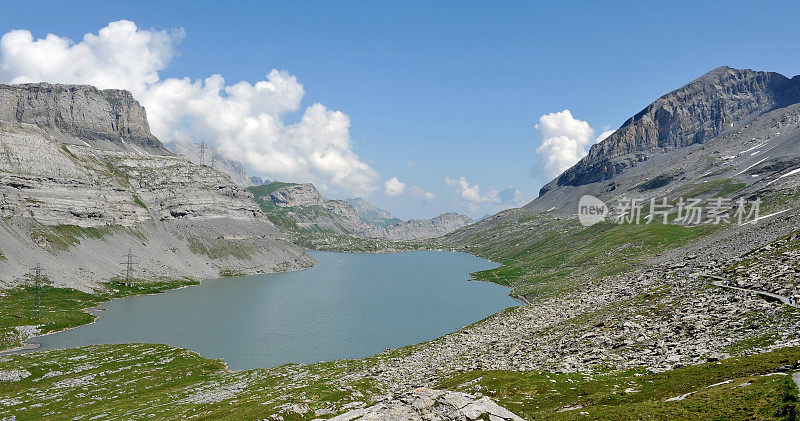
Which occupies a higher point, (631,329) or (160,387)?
(631,329)

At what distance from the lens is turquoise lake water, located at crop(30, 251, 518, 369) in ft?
355

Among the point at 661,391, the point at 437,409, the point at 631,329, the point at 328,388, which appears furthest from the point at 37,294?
the point at 661,391

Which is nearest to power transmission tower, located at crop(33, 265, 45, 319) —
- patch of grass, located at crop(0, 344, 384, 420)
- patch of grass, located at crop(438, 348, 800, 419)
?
patch of grass, located at crop(0, 344, 384, 420)

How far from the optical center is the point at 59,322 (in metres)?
127

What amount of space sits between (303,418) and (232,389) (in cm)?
3576

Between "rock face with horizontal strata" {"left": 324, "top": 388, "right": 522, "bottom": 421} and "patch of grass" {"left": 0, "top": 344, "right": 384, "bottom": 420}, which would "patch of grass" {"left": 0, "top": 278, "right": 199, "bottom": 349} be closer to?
"patch of grass" {"left": 0, "top": 344, "right": 384, "bottom": 420}

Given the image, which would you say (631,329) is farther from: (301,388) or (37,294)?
(37,294)

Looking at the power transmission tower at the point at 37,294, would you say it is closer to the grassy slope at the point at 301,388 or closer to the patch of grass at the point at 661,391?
the grassy slope at the point at 301,388

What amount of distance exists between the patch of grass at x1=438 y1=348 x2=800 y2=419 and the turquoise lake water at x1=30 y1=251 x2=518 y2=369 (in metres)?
65.5

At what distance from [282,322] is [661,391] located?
12146 centimetres

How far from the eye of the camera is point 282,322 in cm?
13612

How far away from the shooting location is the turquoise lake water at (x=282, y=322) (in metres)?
108

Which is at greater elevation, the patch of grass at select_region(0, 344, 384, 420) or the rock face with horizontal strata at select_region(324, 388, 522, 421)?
the rock face with horizontal strata at select_region(324, 388, 522, 421)

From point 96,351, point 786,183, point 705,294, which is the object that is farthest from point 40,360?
point 786,183
